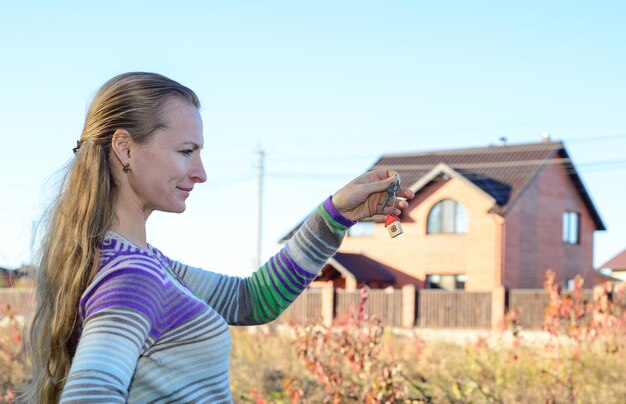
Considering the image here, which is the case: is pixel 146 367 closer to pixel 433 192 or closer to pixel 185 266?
pixel 185 266

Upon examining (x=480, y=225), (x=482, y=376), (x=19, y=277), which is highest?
(x=480, y=225)

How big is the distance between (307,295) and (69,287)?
29.0 metres

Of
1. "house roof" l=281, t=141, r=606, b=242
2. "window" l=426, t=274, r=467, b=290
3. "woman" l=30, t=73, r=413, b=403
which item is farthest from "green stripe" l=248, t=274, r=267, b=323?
"window" l=426, t=274, r=467, b=290

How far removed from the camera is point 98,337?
5.82 ft

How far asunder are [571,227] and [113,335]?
36.2 metres

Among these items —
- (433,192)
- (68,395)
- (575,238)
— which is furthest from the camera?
(575,238)

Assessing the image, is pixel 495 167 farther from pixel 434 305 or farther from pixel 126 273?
pixel 126 273

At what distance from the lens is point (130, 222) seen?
2045 mm

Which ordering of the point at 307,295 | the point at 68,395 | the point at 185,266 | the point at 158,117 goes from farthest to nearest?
1. the point at 307,295
2. the point at 185,266
3. the point at 158,117
4. the point at 68,395

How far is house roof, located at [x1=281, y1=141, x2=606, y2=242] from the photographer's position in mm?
32406

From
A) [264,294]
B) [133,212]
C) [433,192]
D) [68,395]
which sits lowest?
[68,395]

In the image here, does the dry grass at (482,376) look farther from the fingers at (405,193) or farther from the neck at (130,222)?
the neck at (130,222)

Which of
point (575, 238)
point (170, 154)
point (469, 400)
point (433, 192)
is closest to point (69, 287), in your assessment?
point (170, 154)

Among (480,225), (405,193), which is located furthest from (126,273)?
(480,225)
